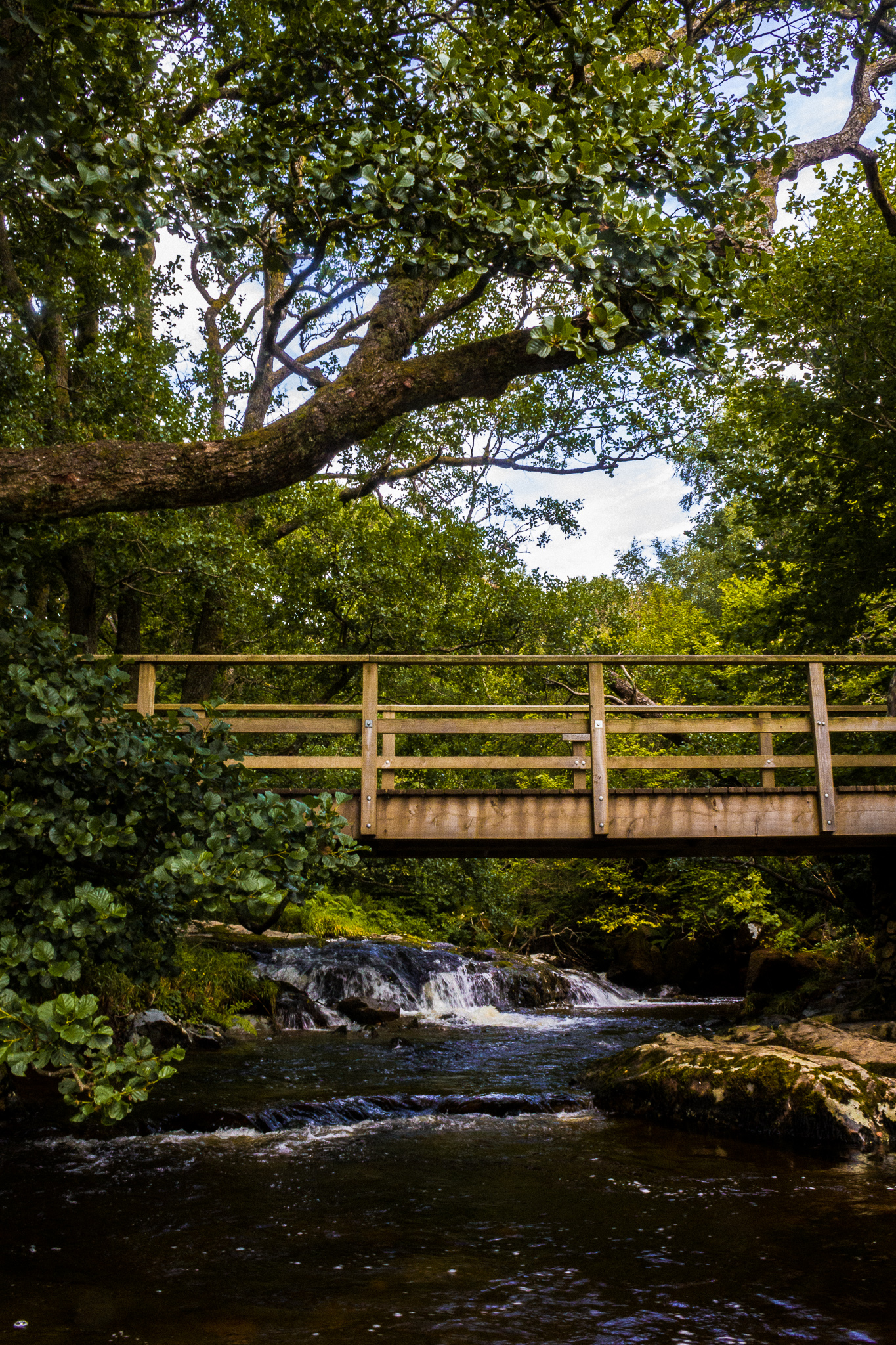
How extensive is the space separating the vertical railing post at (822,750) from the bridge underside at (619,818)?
0.08 meters

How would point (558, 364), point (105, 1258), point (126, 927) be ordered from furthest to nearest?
point (558, 364) < point (126, 927) < point (105, 1258)

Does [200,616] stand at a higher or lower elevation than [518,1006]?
higher

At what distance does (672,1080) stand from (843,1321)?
3767mm

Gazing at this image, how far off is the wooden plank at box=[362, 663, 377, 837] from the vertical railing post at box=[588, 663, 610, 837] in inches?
74.2

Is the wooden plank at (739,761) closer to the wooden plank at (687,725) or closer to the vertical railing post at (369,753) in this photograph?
the wooden plank at (687,725)

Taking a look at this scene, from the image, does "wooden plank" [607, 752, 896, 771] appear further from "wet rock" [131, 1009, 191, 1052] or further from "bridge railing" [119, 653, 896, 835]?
"wet rock" [131, 1009, 191, 1052]

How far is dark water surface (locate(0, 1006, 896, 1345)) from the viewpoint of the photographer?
3689 mm

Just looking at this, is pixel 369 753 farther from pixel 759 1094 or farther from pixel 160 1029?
pixel 160 1029

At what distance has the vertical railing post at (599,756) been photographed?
27.0 ft

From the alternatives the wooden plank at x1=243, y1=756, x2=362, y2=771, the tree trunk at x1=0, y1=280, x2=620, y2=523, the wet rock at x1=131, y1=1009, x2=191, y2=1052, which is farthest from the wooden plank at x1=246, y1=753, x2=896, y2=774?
the wet rock at x1=131, y1=1009, x2=191, y2=1052

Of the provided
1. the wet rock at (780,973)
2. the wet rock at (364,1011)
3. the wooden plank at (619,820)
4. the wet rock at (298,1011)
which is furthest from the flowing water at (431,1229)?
the wet rock at (780,973)

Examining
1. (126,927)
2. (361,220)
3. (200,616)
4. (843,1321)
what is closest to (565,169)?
(361,220)

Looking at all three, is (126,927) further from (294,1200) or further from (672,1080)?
(672,1080)

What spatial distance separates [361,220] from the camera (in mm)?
6738
